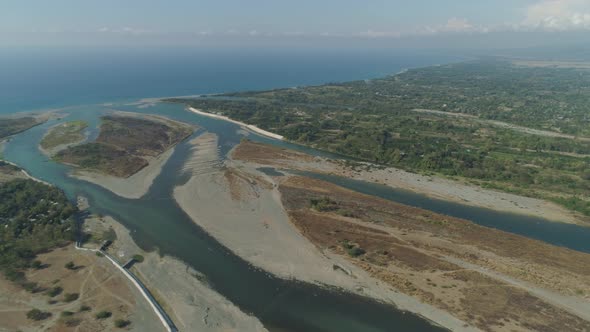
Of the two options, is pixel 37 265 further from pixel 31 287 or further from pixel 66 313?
pixel 66 313

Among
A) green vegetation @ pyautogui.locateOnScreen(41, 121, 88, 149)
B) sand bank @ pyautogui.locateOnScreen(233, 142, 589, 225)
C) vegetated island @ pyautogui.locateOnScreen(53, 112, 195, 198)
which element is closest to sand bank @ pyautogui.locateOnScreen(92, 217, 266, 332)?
vegetated island @ pyautogui.locateOnScreen(53, 112, 195, 198)

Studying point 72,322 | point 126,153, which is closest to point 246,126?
point 126,153

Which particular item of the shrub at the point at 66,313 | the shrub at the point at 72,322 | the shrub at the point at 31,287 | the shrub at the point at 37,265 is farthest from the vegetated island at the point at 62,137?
the shrub at the point at 72,322

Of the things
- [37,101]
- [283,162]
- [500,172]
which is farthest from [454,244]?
[37,101]

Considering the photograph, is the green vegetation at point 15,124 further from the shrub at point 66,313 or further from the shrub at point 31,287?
the shrub at point 66,313

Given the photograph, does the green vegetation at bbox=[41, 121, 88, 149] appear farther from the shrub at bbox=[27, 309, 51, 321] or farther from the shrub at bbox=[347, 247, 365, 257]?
the shrub at bbox=[347, 247, 365, 257]

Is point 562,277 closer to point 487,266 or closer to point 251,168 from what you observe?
point 487,266
